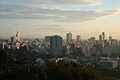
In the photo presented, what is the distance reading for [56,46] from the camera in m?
59.0

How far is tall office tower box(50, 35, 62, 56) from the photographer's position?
2185 inches

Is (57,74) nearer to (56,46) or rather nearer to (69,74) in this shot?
(69,74)

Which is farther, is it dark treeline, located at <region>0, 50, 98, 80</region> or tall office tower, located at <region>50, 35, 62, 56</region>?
tall office tower, located at <region>50, 35, 62, 56</region>

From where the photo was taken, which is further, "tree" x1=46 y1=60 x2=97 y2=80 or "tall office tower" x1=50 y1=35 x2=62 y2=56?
"tall office tower" x1=50 y1=35 x2=62 y2=56

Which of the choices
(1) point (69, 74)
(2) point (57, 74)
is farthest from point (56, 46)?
(1) point (69, 74)

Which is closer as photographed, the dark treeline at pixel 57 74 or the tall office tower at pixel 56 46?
the dark treeline at pixel 57 74

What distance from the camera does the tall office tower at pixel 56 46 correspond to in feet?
182

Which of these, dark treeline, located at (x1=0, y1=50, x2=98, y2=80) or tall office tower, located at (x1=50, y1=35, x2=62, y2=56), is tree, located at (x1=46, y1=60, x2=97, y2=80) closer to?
dark treeline, located at (x1=0, y1=50, x2=98, y2=80)

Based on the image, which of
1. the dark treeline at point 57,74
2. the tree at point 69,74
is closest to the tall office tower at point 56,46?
the dark treeline at point 57,74

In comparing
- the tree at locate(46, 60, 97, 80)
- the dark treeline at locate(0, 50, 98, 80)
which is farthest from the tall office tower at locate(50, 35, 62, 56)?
the tree at locate(46, 60, 97, 80)

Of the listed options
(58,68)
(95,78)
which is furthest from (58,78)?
(95,78)

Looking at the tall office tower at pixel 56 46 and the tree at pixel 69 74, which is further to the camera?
the tall office tower at pixel 56 46

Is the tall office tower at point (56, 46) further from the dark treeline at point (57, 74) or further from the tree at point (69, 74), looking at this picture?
the tree at point (69, 74)

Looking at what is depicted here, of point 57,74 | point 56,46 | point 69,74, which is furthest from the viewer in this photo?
point 56,46
